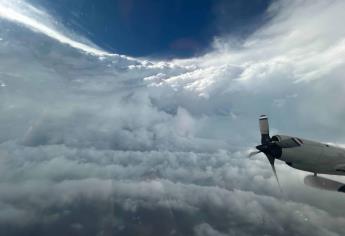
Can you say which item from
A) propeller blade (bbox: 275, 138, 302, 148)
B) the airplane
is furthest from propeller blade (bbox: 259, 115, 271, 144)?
propeller blade (bbox: 275, 138, 302, 148)

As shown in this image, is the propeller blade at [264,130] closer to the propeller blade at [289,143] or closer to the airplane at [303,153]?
the airplane at [303,153]

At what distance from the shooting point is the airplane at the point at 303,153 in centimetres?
4962

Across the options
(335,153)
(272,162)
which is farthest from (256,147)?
(335,153)

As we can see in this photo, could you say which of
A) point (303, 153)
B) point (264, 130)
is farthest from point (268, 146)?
point (303, 153)

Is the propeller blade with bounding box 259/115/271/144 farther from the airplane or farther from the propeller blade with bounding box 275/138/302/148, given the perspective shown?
the propeller blade with bounding box 275/138/302/148

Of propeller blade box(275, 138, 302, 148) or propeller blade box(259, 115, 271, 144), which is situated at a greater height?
propeller blade box(259, 115, 271, 144)

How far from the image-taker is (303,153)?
49.6m

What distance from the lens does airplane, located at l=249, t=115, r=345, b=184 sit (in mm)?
49625

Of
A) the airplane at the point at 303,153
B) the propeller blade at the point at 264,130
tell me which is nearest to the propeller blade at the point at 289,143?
the airplane at the point at 303,153

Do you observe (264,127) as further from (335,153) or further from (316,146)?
(335,153)

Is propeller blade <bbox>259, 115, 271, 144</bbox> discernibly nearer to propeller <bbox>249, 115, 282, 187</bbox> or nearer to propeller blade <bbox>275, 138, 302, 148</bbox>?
propeller <bbox>249, 115, 282, 187</bbox>

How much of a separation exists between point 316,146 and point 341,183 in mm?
7340

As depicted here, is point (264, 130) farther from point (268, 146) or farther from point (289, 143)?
point (289, 143)

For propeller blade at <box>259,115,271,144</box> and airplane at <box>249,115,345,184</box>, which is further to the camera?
propeller blade at <box>259,115,271,144</box>
